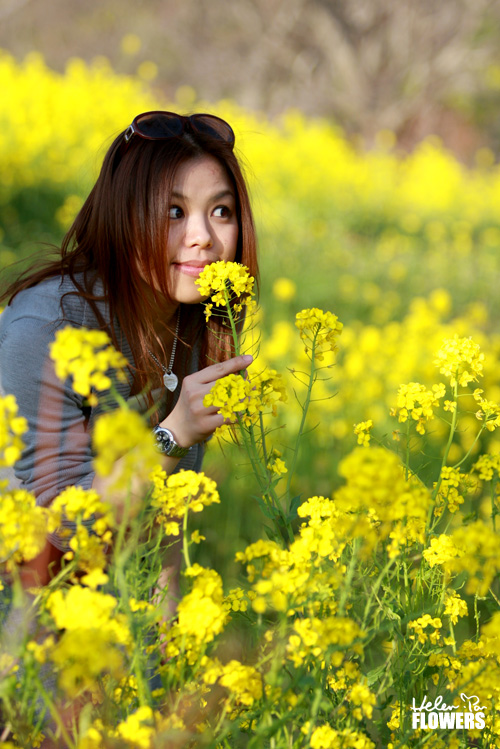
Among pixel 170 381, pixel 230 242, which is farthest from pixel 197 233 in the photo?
pixel 170 381

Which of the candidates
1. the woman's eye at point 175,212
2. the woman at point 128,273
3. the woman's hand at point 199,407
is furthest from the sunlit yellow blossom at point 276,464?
the woman's eye at point 175,212

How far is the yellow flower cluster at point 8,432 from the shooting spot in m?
1.03

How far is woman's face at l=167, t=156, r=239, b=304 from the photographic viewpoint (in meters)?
1.79

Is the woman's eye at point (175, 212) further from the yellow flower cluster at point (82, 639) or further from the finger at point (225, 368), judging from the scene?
the yellow flower cluster at point (82, 639)

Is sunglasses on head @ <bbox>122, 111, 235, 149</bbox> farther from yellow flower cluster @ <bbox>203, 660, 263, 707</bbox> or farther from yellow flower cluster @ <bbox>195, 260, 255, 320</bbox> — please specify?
yellow flower cluster @ <bbox>203, 660, 263, 707</bbox>

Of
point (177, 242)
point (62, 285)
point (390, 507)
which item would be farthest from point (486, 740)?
point (62, 285)

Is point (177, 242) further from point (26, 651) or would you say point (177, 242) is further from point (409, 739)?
point (409, 739)

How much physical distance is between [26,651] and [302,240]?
18.5 ft

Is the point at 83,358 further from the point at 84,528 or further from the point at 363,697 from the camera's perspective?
the point at 363,697

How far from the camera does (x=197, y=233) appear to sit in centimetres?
177

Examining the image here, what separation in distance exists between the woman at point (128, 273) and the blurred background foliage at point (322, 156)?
0.38m

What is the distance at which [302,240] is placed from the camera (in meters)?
6.32

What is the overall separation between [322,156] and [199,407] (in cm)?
793

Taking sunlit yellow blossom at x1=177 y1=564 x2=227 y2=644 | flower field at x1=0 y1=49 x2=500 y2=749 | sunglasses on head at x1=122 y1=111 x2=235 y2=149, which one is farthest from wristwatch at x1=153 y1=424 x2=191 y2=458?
sunglasses on head at x1=122 y1=111 x2=235 y2=149
